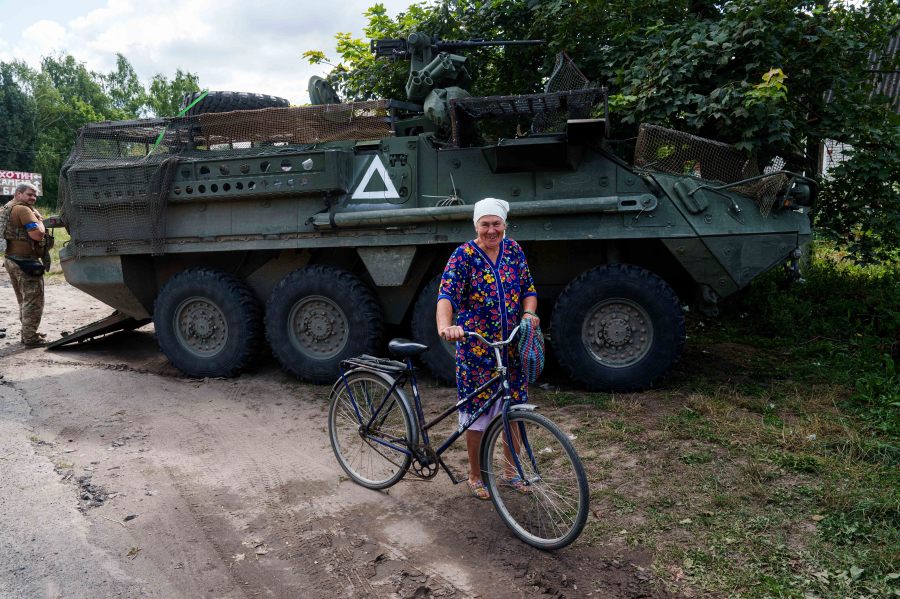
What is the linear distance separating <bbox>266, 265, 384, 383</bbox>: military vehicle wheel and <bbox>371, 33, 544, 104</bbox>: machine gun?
2.02 m

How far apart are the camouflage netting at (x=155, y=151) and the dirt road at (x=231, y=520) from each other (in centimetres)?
189

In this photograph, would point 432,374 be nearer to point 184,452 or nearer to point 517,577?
point 184,452

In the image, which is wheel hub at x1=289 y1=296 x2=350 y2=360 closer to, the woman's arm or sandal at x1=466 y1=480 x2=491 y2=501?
sandal at x1=466 y1=480 x2=491 y2=501

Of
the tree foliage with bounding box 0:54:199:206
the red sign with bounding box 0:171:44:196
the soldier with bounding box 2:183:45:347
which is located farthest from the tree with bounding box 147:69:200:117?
the soldier with bounding box 2:183:45:347

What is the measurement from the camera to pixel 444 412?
402 cm

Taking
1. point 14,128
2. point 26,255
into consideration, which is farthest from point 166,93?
point 26,255

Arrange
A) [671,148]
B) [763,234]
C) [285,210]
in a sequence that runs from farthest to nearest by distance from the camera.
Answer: [285,210] → [671,148] → [763,234]

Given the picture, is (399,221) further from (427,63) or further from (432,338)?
(427,63)

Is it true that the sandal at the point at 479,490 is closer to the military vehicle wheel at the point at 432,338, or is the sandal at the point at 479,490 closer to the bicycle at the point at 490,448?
the bicycle at the point at 490,448

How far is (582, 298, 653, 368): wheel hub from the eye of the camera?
6.04 meters

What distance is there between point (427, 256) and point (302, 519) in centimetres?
318

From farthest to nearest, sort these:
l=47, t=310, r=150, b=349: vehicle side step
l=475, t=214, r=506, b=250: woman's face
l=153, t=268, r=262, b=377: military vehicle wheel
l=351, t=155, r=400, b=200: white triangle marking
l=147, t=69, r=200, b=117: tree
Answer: l=147, t=69, r=200, b=117: tree < l=47, t=310, r=150, b=349: vehicle side step < l=153, t=268, r=262, b=377: military vehicle wheel < l=351, t=155, r=400, b=200: white triangle marking < l=475, t=214, r=506, b=250: woman's face

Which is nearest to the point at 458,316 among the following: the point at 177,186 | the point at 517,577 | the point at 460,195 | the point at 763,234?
the point at 517,577

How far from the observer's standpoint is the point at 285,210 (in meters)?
6.88
